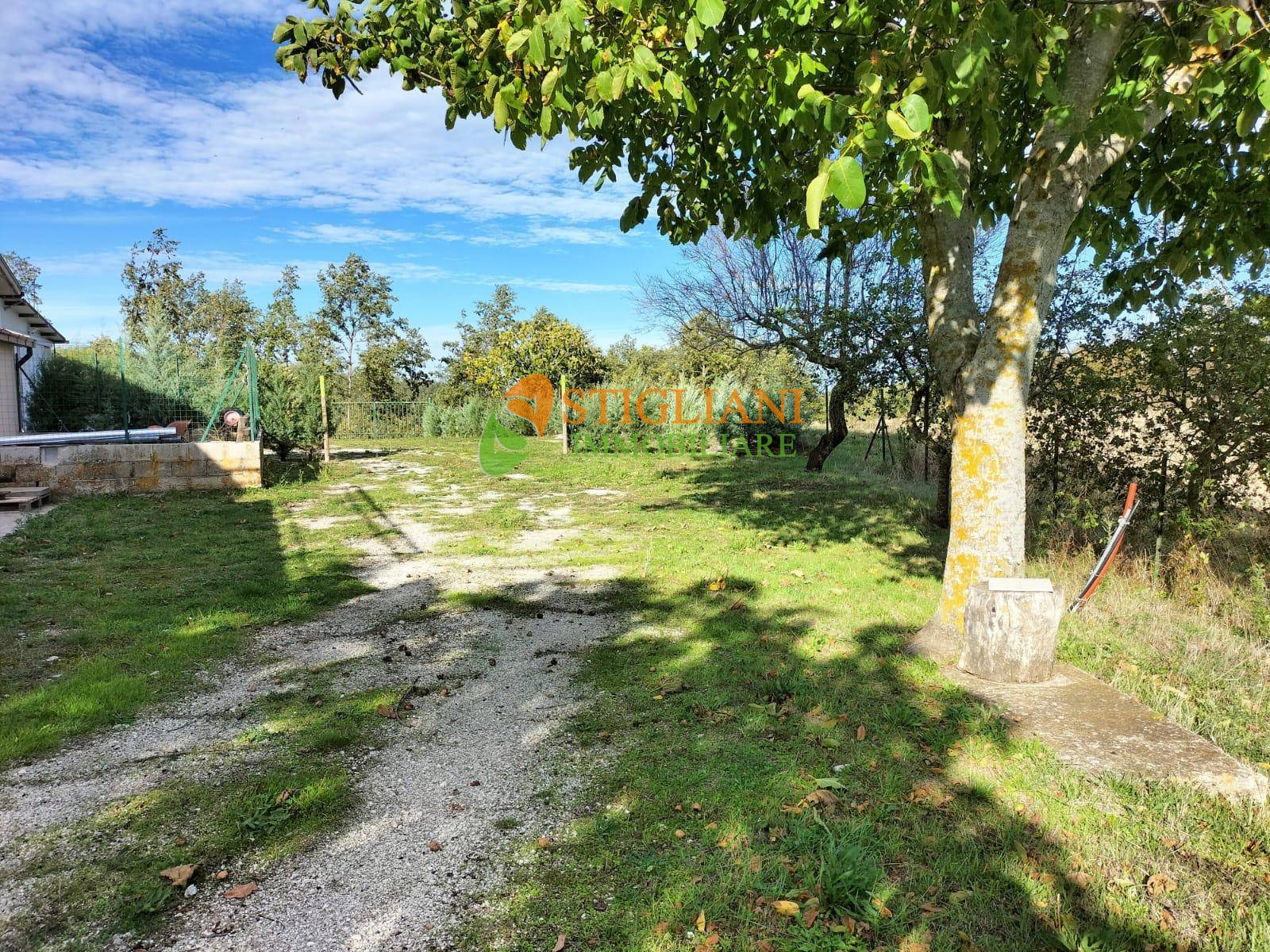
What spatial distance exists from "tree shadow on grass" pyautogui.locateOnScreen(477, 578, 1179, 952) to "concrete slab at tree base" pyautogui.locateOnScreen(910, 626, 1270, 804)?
178 millimetres

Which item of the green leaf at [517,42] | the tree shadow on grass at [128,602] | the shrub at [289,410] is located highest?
the green leaf at [517,42]

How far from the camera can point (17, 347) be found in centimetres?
1633

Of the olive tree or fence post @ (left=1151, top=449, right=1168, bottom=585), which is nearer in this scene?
the olive tree

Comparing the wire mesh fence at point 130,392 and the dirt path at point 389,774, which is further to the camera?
the wire mesh fence at point 130,392

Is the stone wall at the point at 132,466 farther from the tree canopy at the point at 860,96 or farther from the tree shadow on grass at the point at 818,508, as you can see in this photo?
the tree canopy at the point at 860,96

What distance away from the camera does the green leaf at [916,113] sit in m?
2.24

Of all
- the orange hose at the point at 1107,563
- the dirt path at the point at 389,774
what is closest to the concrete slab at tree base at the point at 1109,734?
the orange hose at the point at 1107,563

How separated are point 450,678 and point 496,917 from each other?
2110 mm

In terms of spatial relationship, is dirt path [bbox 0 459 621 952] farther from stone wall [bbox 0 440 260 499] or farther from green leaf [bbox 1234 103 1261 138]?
stone wall [bbox 0 440 260 499]

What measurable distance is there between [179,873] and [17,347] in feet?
65.4

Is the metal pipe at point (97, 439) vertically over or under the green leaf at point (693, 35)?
under

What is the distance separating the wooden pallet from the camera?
29.8 feet

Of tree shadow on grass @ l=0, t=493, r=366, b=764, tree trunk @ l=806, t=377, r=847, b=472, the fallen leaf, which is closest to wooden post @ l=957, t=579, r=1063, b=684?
the fallen leaf

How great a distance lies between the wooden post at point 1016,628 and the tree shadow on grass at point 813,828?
34cm
